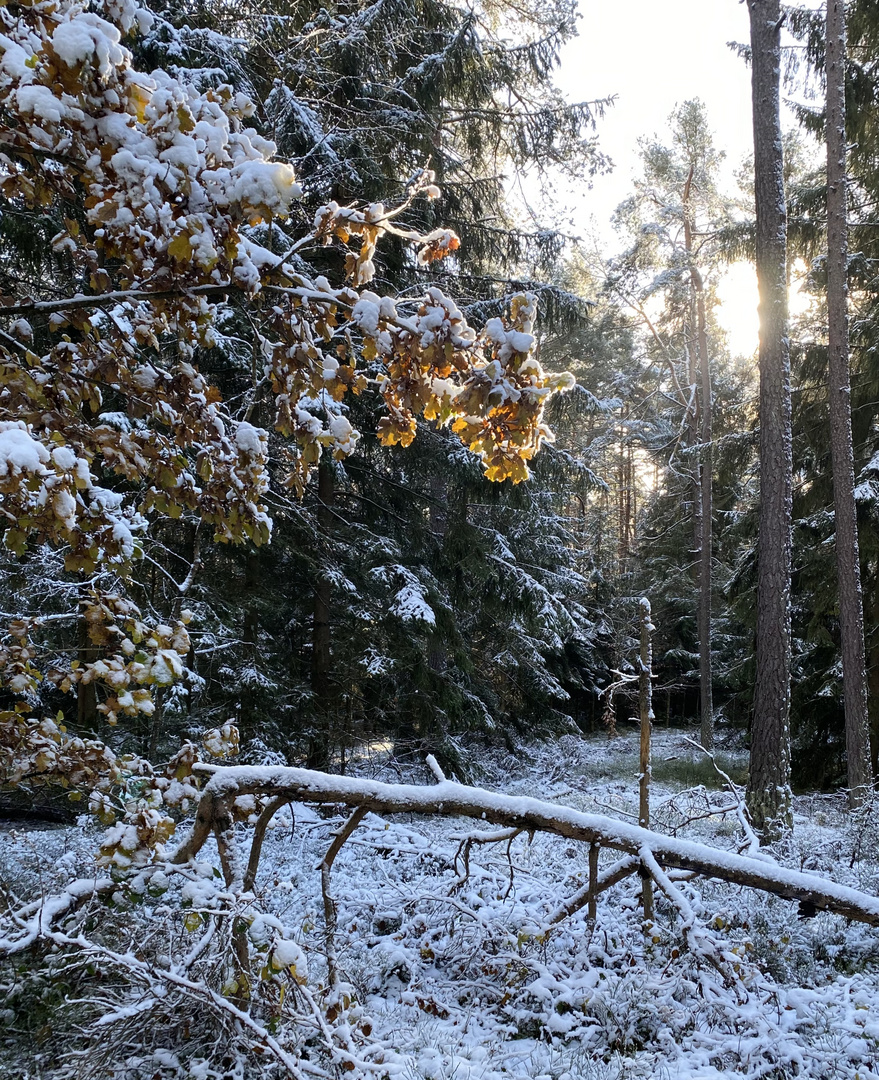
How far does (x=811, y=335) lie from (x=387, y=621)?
45.6 feet

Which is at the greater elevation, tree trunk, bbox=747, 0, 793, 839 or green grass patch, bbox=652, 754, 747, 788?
tree trunk, bbox=747, 0, 793, 839

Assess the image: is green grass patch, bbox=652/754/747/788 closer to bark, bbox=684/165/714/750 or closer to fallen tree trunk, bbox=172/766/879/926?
bark, bbox=684/165/714/750

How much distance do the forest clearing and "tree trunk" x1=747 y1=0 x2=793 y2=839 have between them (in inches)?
1.8

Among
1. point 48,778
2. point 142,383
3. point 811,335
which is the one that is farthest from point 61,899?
point 811,335

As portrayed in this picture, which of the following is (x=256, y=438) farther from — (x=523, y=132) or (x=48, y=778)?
(x=523, y=132)

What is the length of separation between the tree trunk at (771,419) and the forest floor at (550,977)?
1.54 meters

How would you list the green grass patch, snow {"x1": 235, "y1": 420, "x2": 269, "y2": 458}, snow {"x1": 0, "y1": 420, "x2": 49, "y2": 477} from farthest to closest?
the green grass patch → snow {"x1": 235, "y1": 420, "x2": 269, "y2": 458} → snow {"x1": 0, "y1": 420, "x2": 49, "y2": 477}

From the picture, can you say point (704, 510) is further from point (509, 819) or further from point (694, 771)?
point (509, 819)

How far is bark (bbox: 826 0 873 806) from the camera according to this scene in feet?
28.2

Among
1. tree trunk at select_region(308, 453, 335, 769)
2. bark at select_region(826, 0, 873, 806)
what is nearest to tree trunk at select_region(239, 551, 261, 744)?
tree trunk at select_region(308, 453, 335, 769)

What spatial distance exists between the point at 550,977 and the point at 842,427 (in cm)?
853

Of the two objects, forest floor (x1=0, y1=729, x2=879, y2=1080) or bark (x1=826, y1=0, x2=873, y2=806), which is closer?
forest floor (x1=0, y1=729, x2=879, y2=1080)

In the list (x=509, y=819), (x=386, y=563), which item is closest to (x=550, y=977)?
(x=509, y=819)

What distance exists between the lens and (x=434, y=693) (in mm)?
9344
